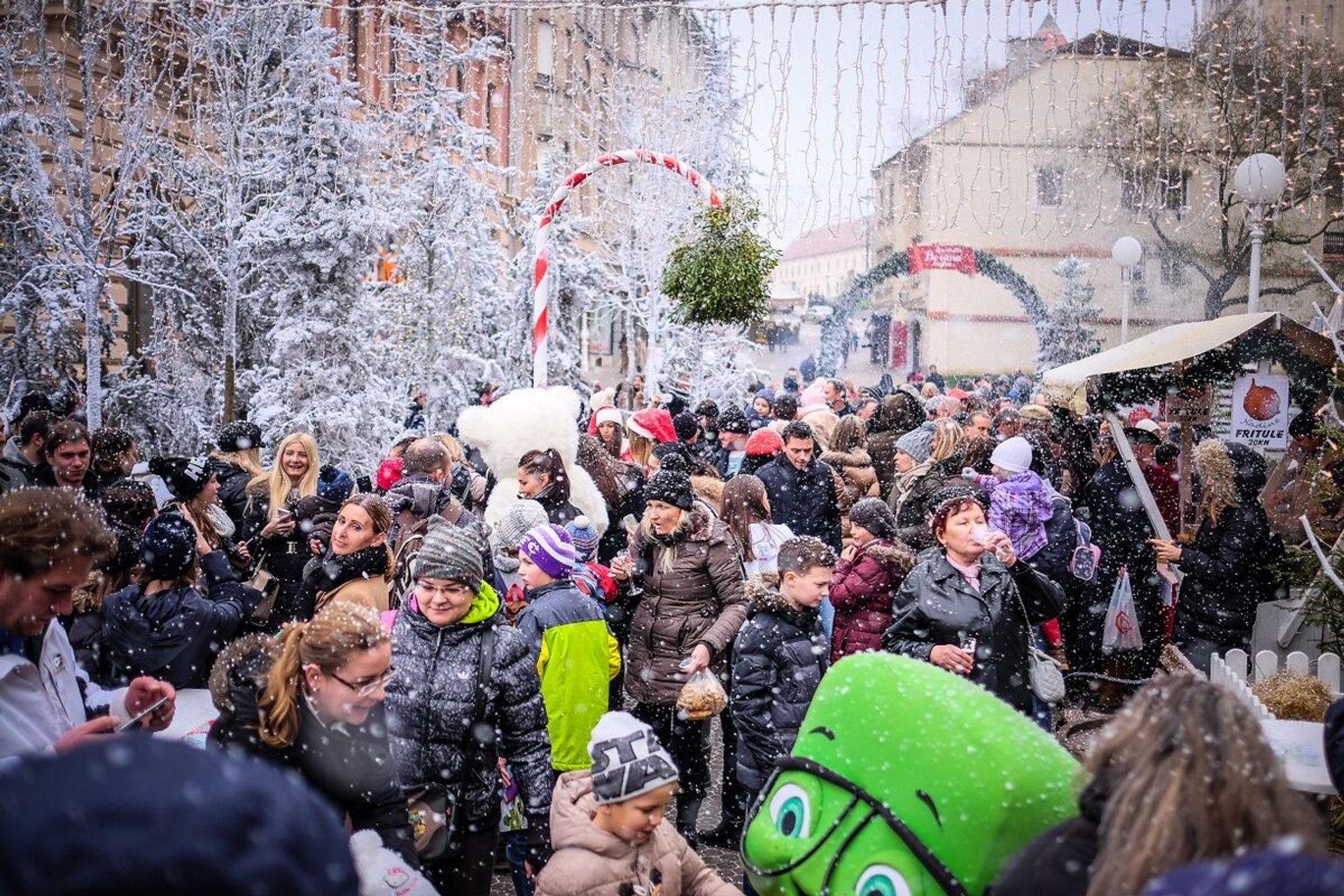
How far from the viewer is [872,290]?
113 ft

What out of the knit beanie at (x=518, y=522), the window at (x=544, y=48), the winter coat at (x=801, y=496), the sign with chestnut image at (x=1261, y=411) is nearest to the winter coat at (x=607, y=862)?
the knit beanie at (x=518, y=522)

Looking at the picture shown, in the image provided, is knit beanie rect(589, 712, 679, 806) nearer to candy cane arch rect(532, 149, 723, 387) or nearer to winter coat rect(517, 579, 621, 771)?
winter coat rect(517, 579, 621, 771)

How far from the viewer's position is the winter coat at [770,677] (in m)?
5.29

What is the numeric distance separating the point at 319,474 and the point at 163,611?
3.26 m

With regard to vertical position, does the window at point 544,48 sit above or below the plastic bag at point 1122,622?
above

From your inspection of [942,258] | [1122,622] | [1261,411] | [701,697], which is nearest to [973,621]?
[701,697]

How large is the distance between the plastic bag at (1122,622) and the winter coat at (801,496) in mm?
2268

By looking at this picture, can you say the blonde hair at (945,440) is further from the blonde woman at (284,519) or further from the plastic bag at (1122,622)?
the blonde woman at (284,519)

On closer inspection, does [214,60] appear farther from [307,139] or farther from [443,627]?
[443,627]

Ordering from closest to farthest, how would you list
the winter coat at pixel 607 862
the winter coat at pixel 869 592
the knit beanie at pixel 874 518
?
the winter coat at pixel 607 862
the winter coat at pixel 869 592
the knit beanie at pixel 874 518

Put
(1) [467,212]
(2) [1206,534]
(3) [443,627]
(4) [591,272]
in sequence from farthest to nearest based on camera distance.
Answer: (4) [591,272] < (1) [467,212] < (2) [1206,534] < (3) [443,627]

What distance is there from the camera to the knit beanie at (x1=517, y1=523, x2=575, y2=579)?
17.0 ft

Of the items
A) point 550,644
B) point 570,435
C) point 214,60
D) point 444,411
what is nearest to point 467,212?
point 444,411

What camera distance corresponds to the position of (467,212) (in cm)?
1773
